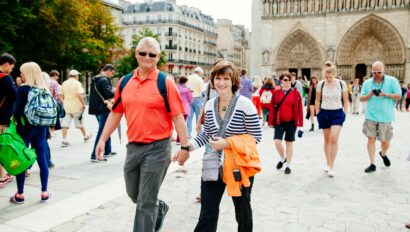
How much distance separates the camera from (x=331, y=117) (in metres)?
6.98

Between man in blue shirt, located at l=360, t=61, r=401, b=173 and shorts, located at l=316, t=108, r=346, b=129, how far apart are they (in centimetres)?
62

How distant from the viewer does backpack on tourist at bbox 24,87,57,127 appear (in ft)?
17.3

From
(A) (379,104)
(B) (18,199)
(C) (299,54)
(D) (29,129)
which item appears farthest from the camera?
(C) (299,54)

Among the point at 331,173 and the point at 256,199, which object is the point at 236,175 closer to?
the point at 256,199

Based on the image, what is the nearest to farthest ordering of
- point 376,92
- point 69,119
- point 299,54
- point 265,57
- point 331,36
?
1. point 376,92
2. point 69,119
3. point 331,36
4. point 299,54
5. point 265,57

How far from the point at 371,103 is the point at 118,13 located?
4583 cm

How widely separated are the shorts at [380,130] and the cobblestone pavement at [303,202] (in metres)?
0.64

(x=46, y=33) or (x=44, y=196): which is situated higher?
(x=46, y=33)

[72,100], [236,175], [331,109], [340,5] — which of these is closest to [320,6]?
[340,5]

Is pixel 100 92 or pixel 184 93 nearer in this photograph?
pixel 100 92

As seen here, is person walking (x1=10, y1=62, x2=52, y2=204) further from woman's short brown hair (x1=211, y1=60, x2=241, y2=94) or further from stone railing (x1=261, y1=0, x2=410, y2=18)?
stone railing (x1=261, y1=0, x2=410, y2=18)

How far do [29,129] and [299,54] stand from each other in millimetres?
36459

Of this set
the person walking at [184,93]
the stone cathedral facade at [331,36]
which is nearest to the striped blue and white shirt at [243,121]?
the person walking at [184,93]

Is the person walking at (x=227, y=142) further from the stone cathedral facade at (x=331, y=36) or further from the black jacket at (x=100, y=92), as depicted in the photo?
the stone cathedral facade at (x=331, y=36)
